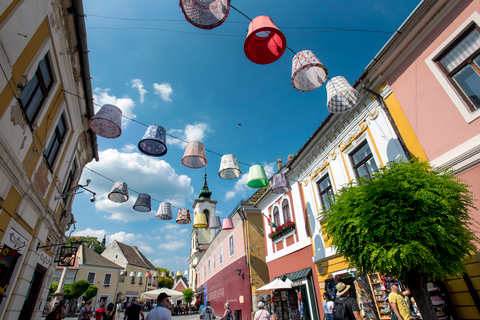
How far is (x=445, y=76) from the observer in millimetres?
5422

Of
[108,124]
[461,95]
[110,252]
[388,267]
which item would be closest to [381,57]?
[461,95]

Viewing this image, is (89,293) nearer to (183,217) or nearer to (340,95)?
(183,217)

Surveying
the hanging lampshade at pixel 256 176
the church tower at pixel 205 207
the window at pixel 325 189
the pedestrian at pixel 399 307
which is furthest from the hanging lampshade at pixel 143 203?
the church tower at pixel 205 207

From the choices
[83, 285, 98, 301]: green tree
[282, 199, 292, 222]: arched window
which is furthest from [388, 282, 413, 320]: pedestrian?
[83, 285, 98, 301]: green tree

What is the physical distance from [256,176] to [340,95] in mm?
4284

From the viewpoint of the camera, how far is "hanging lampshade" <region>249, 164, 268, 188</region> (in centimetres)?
A: 962

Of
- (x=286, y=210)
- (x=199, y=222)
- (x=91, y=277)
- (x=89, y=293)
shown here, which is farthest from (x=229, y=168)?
(x=91, y=277)

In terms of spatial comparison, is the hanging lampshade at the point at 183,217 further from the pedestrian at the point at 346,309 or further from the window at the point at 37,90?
the pedestrian at the point at 346,309

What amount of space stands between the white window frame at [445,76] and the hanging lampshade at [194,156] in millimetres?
6203

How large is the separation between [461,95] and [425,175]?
2401mm

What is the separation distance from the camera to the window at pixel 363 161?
7.22m

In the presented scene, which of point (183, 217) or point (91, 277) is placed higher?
point (91, 277)

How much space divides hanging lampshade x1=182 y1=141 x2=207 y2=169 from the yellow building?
362 centimetres

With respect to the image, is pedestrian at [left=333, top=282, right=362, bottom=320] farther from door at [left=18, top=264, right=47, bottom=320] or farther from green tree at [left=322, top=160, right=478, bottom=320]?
door at [left=18, top=264, right=47, bottom=320]
